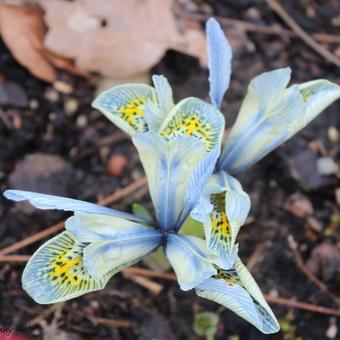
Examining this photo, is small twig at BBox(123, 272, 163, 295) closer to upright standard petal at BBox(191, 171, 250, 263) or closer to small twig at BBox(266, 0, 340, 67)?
upright standard petal at BBox(191, 171, 250, 263)

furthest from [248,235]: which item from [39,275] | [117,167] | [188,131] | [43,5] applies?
[43,5]

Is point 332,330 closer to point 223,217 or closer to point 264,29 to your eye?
point 223,217

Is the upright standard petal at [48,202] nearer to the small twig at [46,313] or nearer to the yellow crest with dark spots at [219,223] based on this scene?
the yellow crest with dark spots at [219,223]

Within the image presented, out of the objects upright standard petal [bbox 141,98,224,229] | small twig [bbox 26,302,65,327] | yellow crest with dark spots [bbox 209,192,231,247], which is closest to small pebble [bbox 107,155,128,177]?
small twig [bbox 26,302,65,327]

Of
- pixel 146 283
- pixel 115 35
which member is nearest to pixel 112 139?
pixel 115 35

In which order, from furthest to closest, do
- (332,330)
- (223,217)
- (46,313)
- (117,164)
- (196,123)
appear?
(117,164) → (332,330) → (46,313) → (196,123) → (223,217)

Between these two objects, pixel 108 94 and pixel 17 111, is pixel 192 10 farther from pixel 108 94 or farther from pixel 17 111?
pixel 108 94

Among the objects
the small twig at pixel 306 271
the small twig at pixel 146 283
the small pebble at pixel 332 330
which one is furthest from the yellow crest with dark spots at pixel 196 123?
the small pebble at pixel 332 330
